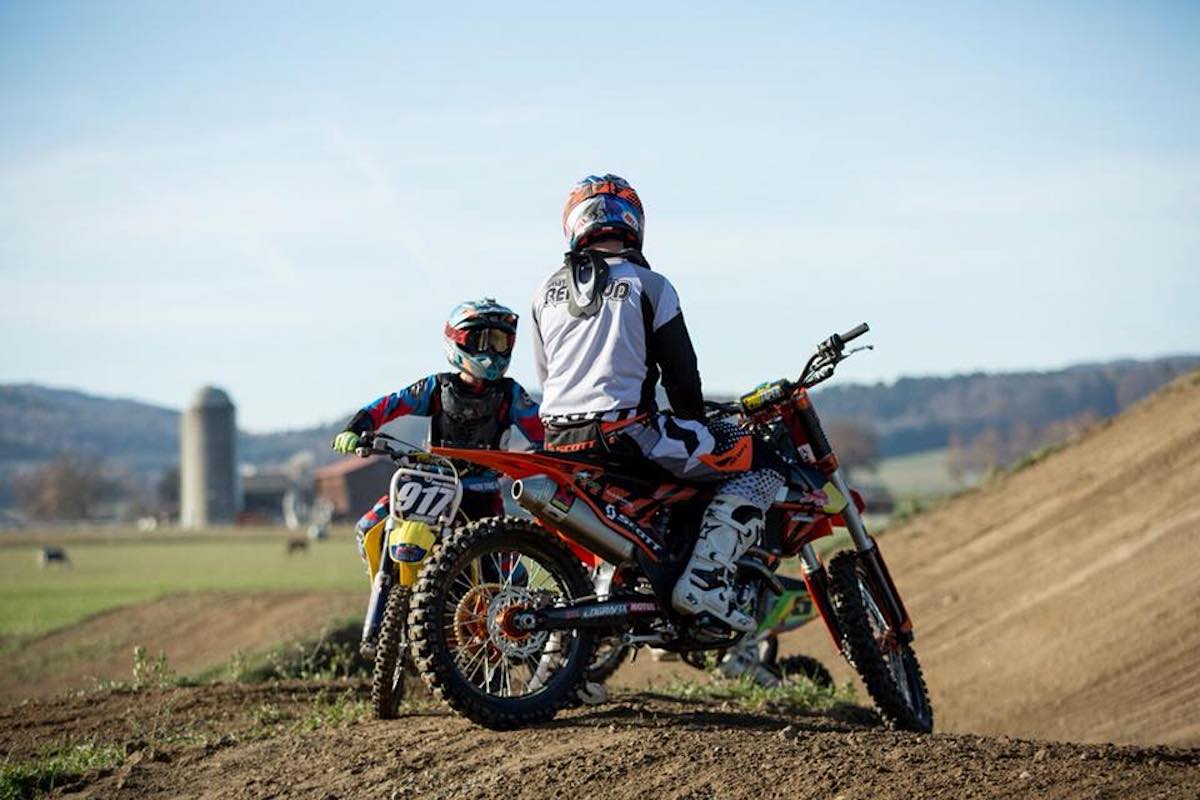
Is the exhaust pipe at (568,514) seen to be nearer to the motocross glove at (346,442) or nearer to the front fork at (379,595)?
the motocross glove at (346,442)

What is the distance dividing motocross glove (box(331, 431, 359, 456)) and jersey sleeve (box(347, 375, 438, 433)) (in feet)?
0.70

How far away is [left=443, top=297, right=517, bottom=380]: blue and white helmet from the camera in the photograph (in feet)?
27.4

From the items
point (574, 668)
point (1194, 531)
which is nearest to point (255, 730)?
point (574, 668)

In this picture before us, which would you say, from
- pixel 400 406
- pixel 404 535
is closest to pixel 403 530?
pixel 404 535

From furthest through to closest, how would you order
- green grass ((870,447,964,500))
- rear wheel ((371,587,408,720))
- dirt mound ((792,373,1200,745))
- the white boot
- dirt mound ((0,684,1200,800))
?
1. green grass ((870,447,964,500))
2. dirt mound ((792,373,1200,745))
3. rear wheel ((371,587,408,720))
4. the white boot
5. dirt mound ((0,684,1200,800))

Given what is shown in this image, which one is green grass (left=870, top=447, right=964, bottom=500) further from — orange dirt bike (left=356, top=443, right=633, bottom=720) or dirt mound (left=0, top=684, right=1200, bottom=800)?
dirt mound (left=0, top=684, right=1200, bottom=800)

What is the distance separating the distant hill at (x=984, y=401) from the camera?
58375mm

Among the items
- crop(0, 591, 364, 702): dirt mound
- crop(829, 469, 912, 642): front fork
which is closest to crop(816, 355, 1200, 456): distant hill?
crop(0, 591, 364, 702): dirt mound

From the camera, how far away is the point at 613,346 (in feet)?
22.5

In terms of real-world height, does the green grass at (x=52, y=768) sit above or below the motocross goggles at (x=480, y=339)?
below

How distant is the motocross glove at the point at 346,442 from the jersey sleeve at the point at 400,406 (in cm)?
21

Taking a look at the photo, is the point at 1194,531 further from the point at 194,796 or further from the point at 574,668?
the point at 194,796

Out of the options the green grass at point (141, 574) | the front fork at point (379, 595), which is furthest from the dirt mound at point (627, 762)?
the green grass at point (141, 574)

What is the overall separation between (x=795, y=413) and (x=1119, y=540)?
10.9m
